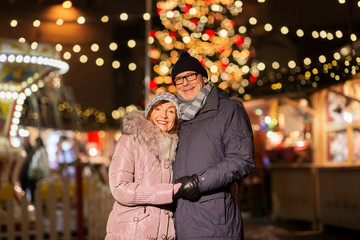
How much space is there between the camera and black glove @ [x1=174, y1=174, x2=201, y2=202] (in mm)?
4066

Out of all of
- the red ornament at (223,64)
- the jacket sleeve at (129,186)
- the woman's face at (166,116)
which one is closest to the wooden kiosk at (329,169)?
the red ornament at (223,64)

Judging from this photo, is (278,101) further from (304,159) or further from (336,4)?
(336,4)

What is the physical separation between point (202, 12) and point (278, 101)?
2.91 m

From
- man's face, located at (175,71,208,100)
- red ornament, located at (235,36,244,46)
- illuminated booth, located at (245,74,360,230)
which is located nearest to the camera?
man's face, located at (175,71,208,100)

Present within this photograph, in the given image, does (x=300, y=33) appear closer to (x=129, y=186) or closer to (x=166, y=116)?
(x=166, y=116)

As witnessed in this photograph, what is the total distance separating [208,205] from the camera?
4164mm

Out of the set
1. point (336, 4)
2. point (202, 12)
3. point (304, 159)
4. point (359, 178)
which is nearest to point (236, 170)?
point (336, 4)

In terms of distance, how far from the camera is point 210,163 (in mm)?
4234

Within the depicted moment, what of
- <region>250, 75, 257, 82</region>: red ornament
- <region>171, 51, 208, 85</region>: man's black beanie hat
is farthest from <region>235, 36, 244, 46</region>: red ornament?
<region>171, 51, 208, 85</region>: man's black beanie hat

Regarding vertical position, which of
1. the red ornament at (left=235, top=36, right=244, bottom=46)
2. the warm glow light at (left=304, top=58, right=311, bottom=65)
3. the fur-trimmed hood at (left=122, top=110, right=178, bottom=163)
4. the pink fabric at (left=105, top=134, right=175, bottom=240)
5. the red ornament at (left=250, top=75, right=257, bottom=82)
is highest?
the red ornament at (left=235, top=36, right=244, bottom=46)

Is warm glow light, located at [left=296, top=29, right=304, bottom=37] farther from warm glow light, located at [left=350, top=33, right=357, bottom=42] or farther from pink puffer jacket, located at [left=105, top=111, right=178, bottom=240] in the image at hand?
pink puffer jacket, located at [left=105, top=111, right=178, bottom=240]

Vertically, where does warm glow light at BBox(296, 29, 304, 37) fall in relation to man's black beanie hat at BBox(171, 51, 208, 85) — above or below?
above

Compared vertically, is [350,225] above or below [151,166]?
below

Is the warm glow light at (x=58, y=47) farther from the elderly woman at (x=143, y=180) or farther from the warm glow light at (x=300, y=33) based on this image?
the elderly woman at (x=143, y=180)
